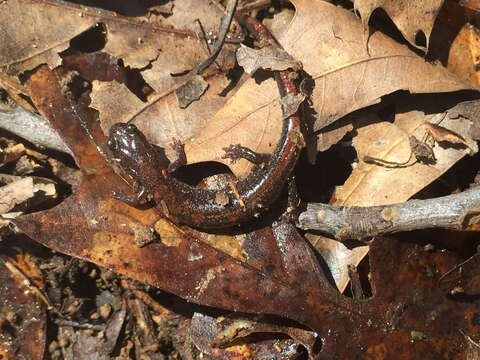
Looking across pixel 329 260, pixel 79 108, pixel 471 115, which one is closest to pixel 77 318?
pixel 79 108

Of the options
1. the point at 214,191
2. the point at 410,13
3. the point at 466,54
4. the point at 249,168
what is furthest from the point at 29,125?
the point at 466,54

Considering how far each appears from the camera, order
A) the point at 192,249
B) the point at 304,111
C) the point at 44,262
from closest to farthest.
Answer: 1. the point at 192,249
2. the point at 304,111
3. the point at 44,262

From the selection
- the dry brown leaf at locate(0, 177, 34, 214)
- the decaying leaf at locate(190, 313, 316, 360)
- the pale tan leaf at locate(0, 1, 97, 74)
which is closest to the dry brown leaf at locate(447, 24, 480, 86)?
the decaying leaf at locate(190, 313, 316, 360)

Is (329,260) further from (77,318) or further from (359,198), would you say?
(77,318)

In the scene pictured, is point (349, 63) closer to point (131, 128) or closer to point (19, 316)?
point (131, 128)

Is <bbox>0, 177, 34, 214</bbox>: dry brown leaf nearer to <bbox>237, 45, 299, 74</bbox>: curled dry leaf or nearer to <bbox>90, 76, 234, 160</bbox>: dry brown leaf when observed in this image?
<bbox>90, 76, 234, 160</bbox>: dry brown leaf

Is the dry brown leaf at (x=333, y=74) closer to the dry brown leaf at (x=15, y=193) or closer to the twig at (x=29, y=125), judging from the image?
the twig at (x=29, y=125)

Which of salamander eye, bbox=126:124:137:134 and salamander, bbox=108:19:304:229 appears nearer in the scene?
salamander, bbox=108:19:304:229
